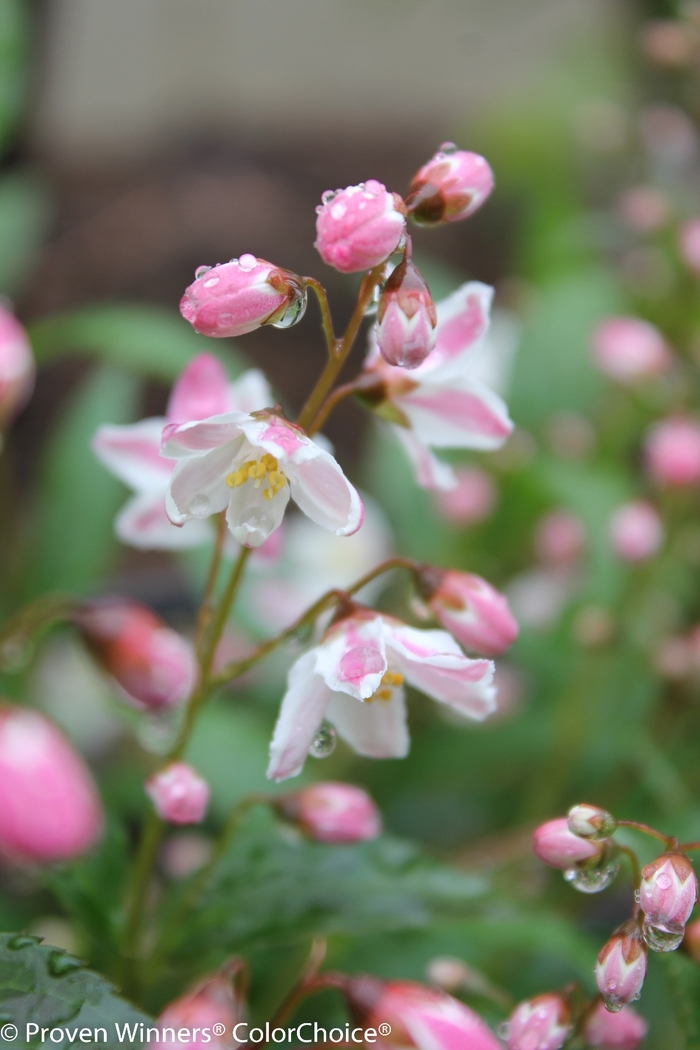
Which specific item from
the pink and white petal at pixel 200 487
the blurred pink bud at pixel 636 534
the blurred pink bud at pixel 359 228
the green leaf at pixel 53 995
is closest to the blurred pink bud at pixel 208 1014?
→ the green leaf at pixel 53 995

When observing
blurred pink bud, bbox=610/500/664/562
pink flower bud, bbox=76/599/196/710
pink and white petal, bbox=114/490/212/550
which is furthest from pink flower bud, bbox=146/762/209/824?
blurred pink bud, bbox=610/500/664/562

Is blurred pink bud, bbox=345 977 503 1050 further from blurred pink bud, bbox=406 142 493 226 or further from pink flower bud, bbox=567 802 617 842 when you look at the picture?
blurred pink bud, bbox=406 142 493 226

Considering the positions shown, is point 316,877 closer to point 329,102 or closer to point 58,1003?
point 58,1003

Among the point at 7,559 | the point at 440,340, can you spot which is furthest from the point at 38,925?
the point at 440,340

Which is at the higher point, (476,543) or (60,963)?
(60,963)

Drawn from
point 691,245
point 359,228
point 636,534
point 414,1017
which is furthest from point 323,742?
point 691,245

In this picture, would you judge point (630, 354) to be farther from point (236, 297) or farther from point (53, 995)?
point (53, 995)
